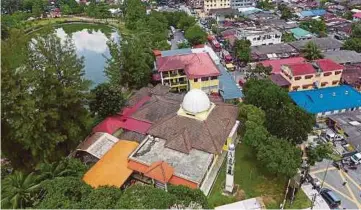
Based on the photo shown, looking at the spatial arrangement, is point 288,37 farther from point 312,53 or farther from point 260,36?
point 312,53

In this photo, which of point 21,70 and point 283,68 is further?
point 283,68

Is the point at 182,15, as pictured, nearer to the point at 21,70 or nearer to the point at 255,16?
the point at 255,16

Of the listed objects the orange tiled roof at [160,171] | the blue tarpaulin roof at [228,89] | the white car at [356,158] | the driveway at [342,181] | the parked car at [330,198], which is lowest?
the driveway at [342,181]

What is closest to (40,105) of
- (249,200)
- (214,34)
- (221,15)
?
(249,200)

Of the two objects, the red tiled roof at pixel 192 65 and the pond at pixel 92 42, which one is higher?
the red tiled roof at pixel 192 65

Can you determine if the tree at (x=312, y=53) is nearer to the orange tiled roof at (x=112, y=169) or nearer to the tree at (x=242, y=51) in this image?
the tree at (x=242, y=51)

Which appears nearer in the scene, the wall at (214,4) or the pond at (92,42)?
the pond at (92,42)

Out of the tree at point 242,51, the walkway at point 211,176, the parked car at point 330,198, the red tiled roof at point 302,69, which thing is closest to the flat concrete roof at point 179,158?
the walkway at point 211,176
